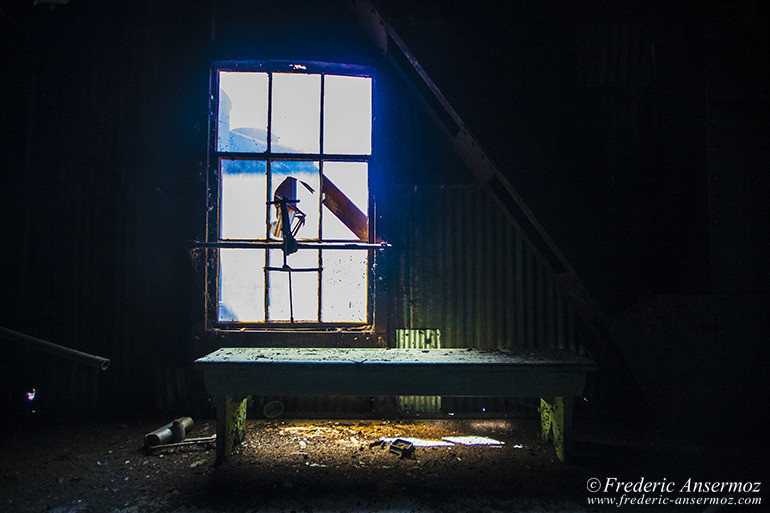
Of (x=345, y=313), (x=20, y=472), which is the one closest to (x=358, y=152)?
(x=345, y=313)

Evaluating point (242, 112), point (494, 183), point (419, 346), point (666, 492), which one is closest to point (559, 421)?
point (666, 492)

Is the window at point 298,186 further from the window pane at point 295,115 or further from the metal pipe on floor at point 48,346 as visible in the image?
the metal pipe on floor at point 48,346

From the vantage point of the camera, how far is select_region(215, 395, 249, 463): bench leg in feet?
8.79

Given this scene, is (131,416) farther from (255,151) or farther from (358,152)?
(358,152)

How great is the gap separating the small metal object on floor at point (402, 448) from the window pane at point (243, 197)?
245cm

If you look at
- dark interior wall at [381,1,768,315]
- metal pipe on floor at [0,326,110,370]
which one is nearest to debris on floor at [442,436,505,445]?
dark interior wall at [381,1,768,315]

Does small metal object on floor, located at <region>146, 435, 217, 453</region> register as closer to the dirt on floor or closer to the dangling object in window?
the dirt on floor

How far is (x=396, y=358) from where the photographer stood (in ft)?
9.30

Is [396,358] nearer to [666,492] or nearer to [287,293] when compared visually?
[287,293]

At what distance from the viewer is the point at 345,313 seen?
3697 millimetres

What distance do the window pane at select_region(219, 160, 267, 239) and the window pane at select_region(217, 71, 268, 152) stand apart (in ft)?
0.63

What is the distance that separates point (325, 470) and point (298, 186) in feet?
8.69

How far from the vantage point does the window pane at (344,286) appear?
3688mm

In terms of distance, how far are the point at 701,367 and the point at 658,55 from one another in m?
3.07
